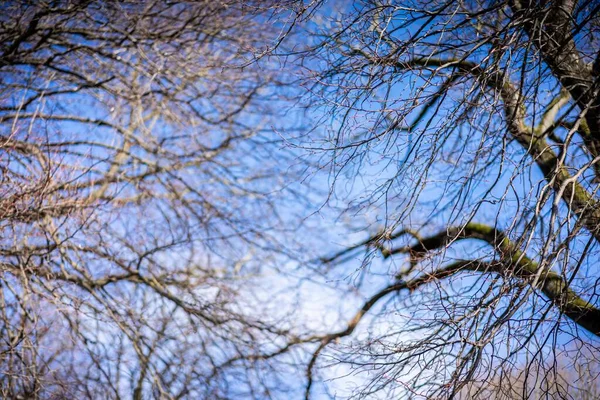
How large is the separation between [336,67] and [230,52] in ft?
14.5

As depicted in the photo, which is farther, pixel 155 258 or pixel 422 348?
pixel 155 258

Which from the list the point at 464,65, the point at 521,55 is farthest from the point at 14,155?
the point at 521,55

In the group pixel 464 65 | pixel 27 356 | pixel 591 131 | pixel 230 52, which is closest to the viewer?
pixel 591 131

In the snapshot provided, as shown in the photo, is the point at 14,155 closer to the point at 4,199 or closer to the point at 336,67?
the point at 4,199

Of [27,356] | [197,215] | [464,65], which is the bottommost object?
[27,356]

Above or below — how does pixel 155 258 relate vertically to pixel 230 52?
below

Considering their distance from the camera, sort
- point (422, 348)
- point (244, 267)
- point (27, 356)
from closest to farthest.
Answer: point (422, 348), point (27, 356), point (244, 267)

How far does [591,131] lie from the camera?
4.79 metres

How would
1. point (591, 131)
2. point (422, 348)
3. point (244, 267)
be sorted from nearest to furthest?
point (422, 348) → point (591, 131) → point (244, 267)

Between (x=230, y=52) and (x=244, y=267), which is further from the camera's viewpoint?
(x=244, y=267)

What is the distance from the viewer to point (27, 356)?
621 cm

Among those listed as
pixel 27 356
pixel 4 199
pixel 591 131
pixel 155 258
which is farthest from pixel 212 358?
pixel 591 131

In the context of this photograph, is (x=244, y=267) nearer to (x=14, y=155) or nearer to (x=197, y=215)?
(x=197, y=215)

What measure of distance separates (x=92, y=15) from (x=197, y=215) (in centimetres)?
310
